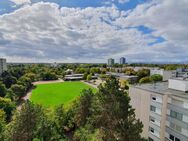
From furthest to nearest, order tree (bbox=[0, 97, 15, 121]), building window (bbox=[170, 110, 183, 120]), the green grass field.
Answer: the green grass field < tree (bbox=[0, 97, 15, 121]) < building window (bbox=[170, 110, 183, 120])

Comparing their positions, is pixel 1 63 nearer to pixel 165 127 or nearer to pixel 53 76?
pixel 53 76

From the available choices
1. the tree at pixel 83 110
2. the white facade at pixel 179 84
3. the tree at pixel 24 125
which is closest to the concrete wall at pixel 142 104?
the white facade at pixel 179 84

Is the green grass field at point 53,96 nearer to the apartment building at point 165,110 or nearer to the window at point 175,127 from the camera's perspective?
the apartment building at point 165,110

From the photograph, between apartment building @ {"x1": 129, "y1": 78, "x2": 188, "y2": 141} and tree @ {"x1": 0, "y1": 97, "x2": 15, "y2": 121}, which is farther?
tree @ {"x1": 0, "y1": 97, "x2": 15, "y2": 121}

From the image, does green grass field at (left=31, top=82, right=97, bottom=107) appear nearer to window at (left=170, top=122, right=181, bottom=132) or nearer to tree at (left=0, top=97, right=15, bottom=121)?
tree at (left=0, top=97, right=15, bottom=121)

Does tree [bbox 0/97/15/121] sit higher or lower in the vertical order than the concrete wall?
lower

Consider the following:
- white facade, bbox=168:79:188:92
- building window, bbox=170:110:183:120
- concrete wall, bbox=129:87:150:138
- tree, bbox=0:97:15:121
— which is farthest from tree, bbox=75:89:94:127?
tree, bbox=0:97:15:121

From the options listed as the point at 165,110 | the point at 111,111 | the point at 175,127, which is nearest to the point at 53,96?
the point at 111,111

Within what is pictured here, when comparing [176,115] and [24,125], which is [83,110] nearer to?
[24,125]

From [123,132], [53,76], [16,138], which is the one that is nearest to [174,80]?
[123,132]
